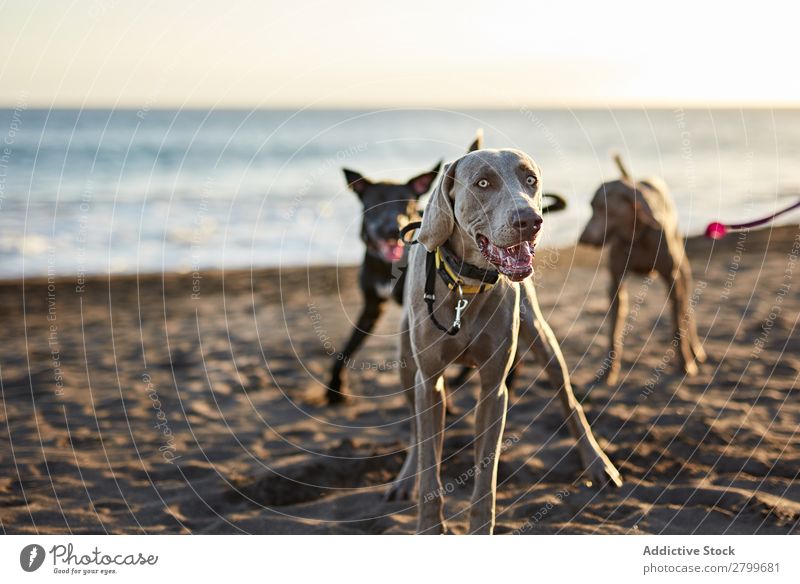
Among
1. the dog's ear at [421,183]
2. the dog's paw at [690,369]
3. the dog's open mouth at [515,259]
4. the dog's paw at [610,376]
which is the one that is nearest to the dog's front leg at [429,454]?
the dog's open mouth at [515,259]

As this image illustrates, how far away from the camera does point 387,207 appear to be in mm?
8055

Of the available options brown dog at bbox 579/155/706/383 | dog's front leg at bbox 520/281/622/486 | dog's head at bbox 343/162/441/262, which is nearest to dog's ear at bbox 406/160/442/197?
dog's head at bbox 343/162/441/262

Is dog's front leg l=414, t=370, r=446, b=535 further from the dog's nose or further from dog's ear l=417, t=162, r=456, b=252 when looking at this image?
the dog's nose

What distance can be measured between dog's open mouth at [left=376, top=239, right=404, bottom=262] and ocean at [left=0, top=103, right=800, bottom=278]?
1120 millimetres

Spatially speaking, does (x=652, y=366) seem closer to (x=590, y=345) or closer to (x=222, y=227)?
(x=590, y=345)

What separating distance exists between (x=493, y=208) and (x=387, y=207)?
3574 mm

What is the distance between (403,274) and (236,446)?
7.39 feet

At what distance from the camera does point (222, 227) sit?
21250mm

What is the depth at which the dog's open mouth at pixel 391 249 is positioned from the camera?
313 inches

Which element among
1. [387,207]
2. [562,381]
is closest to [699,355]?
[562,381]

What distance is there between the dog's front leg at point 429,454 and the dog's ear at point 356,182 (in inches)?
132

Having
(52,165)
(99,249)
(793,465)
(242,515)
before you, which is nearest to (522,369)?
(793,465)

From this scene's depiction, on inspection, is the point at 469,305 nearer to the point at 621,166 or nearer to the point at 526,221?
the point at 526,221

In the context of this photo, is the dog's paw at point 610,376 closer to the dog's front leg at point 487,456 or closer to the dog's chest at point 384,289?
the dog's chest at point 384,289
